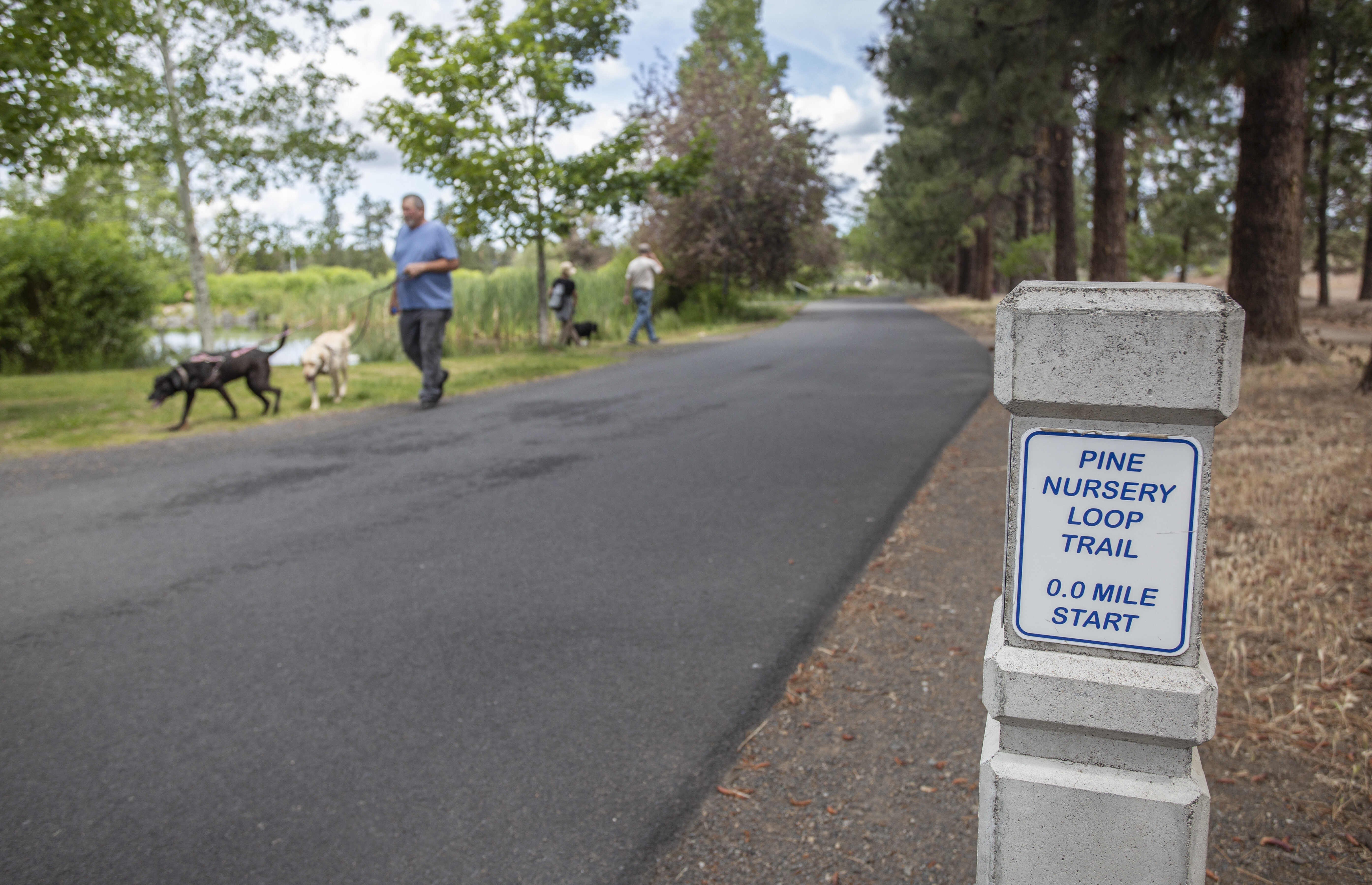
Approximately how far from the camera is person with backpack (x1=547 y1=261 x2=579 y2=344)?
18281 millimetres

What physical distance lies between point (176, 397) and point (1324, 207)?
2967 cm

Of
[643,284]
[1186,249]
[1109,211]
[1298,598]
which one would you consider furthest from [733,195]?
[1186,249]

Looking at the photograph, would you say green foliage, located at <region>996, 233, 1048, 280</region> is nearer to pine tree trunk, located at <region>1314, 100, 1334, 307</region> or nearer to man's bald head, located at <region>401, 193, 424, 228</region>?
pine tree trunk, located at <region>1314, 100, 1334, 307</region>

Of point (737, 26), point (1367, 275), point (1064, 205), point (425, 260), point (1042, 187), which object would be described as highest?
point (737, 26)

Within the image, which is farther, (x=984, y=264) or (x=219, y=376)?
(x=984, y=264)

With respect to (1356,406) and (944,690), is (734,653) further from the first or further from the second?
(1356,406)

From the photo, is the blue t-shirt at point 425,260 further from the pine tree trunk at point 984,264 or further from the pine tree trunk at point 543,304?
the pine tree trunk at point 984,264

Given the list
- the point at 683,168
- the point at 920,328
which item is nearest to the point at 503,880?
the point at 683,168

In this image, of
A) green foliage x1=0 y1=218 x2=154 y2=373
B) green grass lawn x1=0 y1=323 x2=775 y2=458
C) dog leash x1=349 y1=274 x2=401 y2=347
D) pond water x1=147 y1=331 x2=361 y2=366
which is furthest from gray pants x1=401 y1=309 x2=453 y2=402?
green foliage x1=0 y1=218 x2=154 y2=373

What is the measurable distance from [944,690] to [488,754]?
1.58 metres

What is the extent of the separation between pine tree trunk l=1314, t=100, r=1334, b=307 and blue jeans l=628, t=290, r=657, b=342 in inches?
732

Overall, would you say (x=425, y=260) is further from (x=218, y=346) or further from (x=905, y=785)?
(x=218, y=346)

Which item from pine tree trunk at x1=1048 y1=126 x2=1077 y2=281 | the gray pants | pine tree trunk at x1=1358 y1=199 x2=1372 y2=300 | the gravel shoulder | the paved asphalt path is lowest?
the gravel shoulder

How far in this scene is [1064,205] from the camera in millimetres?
19594
